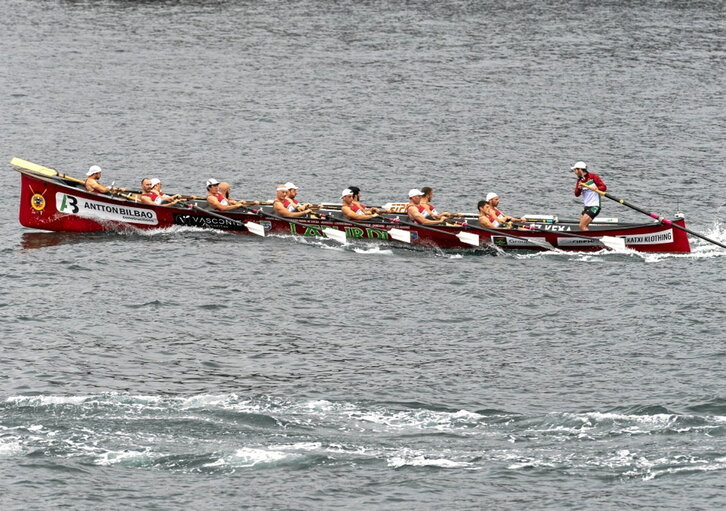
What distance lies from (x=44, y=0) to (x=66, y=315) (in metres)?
64.0

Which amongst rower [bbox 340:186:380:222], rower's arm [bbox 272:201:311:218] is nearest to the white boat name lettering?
rower's arm [bbox 272:201:311:218]

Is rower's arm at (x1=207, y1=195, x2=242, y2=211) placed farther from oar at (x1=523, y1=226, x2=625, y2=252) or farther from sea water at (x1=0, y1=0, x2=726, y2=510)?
oar at (x1=523, y1=226, x2=625, y2=252)

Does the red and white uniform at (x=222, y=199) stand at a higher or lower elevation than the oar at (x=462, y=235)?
higher

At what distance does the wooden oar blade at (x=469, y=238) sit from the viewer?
51.7m

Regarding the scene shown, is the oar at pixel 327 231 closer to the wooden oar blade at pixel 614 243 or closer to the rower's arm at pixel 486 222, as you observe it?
the rower's arm at pixel 486 222

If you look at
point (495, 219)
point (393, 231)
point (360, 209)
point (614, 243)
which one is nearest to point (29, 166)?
point (360, 209)

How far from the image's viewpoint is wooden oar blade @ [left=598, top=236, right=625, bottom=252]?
5125cm

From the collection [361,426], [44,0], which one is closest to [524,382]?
[361,426]

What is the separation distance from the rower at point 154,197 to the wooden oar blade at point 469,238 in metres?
11.6

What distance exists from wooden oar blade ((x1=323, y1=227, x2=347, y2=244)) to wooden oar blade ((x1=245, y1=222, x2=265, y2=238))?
8.15 feet

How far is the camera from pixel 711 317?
148 ft

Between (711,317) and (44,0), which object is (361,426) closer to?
(711,317)

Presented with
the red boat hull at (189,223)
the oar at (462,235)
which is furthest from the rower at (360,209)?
the oar at (462,235)

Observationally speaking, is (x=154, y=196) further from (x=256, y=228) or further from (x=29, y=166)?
(x=29, y=166)
